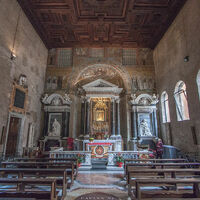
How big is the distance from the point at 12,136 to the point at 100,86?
7.49m

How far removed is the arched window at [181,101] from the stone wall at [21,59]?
9871 mm

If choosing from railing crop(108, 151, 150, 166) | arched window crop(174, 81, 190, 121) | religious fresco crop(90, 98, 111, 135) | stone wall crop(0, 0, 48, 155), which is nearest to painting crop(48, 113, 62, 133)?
stone wall crop(0, 0, 48, 155)

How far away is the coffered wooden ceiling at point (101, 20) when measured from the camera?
945 cm

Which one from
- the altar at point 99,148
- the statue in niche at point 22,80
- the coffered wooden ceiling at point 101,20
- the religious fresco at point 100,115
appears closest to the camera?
the statue in niche at point 22,80

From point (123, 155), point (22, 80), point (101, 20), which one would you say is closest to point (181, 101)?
point (123, 155)

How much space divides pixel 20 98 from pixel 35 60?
361cm

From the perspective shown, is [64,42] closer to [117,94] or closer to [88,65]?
[88,65]

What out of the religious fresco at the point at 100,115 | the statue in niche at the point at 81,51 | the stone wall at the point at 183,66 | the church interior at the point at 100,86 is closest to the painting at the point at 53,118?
the church interior at the point at 100,86

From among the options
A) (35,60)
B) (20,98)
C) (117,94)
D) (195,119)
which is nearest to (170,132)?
(195,119)

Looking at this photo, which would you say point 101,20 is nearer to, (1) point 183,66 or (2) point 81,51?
(2) point 81,51

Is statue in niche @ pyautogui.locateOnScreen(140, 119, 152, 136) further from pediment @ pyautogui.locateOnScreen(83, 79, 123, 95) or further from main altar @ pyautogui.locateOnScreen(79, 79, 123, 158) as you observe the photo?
pediment @ pyautogui.locateOnScreen(83, 79, 123, 95)

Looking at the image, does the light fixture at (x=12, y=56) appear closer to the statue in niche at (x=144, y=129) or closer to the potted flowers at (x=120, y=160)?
the potted flowers at (x=120, y=160)

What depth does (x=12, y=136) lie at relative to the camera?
28.5 feet

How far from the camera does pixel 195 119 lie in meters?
7.65
